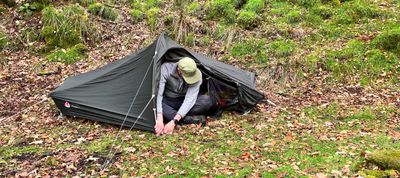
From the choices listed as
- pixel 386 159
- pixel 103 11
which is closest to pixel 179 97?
pixel 386 159

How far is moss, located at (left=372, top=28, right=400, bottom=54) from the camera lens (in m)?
10.6

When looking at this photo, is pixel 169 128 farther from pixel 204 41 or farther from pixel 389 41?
pixel 389 41

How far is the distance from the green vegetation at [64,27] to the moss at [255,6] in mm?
4911

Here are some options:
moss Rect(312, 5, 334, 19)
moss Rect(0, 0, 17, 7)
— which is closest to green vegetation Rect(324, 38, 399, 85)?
moss Rect(312, 5, 334, 19)

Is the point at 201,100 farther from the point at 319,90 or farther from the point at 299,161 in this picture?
the point at 319,90

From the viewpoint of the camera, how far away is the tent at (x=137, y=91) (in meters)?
7.26

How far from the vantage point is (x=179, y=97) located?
300 inches

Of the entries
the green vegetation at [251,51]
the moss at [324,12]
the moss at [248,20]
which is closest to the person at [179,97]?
the green vegetation at [251,51]

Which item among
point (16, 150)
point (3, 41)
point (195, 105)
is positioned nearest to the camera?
point (16, 150)

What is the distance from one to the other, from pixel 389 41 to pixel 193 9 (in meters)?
5.97

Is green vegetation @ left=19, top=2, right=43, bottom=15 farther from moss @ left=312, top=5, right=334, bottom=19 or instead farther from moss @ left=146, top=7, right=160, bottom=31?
moss @ left=312, top=5, right=334, bottom=19

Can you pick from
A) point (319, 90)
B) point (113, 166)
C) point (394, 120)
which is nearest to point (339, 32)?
point (319, 90)

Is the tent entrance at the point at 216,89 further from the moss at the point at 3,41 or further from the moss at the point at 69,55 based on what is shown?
the moss at the point at 3,41

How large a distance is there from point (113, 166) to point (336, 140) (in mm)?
3673
